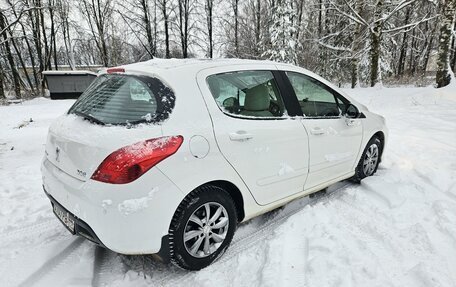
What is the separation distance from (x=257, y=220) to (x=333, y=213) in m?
0.85

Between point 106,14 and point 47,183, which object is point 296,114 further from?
point 106,14

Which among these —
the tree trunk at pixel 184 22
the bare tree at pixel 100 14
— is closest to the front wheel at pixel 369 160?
the tree trunk at pixel 184 22

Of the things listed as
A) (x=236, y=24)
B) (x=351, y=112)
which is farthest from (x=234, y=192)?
(x=236, y=24)

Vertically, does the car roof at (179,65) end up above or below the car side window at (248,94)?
above

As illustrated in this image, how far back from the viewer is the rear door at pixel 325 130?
3.25m

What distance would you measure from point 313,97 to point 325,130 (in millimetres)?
538

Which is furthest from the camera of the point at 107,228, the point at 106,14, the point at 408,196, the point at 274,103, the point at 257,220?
the point at 106,14

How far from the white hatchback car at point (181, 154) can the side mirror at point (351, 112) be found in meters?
0.55

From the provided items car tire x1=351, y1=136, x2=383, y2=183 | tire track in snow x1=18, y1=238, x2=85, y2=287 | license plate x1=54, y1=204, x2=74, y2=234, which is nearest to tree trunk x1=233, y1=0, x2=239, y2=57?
car tire x1=351, y1=136, x2=383, y2=183

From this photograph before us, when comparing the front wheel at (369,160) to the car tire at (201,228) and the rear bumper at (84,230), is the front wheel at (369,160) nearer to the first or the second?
the car tire at (201,228)

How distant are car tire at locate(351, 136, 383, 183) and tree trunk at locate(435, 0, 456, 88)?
8.27m

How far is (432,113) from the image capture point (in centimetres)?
770

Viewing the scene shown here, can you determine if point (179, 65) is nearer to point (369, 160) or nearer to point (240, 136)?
point (240, 136)

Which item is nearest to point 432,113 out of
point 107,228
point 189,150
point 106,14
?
point 189,150
